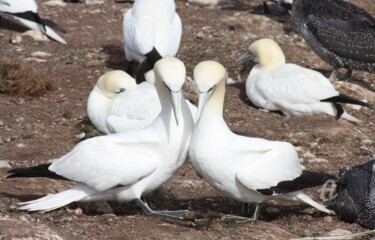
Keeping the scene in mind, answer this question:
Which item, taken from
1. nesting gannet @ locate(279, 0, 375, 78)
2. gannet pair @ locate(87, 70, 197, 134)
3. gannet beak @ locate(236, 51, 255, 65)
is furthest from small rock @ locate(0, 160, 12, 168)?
nesting gannet @ locate(279, 0, 375, 78)

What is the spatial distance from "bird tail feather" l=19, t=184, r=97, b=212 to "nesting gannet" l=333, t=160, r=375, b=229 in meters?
1.81

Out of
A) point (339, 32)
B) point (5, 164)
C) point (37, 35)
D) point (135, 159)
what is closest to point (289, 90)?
point (339, 32)

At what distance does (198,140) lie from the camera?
20.4 feet

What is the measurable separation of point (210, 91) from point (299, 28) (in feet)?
16.9

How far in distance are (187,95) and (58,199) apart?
12.6 feet

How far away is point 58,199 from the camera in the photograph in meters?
6.27

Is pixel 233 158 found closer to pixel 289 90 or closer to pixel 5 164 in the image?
pixel 5 164

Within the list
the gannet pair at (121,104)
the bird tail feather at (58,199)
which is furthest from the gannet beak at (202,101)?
the gannet pair at (121,104)

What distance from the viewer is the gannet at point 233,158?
6.20 metres

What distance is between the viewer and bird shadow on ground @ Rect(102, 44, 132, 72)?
1118 centimetres

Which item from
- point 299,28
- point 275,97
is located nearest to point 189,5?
point 299,28

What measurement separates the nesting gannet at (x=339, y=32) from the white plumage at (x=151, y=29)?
62.0 inches

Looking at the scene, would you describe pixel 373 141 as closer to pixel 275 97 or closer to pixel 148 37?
pixel 275 97

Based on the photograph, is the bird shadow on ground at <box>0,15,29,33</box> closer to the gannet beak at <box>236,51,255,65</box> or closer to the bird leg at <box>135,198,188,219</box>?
the gannet beak at <box>236,51,255,65</box>
